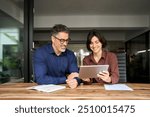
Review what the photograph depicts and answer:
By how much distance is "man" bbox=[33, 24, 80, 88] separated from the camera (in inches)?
79.7

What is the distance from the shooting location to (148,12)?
6.00m

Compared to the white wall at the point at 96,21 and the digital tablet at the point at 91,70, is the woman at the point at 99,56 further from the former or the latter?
the white wall at the point at 96,21

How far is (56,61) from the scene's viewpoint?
A: 2291 mm

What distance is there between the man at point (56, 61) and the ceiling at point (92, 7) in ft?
9.58

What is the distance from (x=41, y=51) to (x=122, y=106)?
1.10 meters

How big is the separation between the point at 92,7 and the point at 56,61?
11.4ft

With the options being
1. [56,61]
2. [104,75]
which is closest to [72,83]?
[104,75]

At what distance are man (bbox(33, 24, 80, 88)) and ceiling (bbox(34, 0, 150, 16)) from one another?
2.92 metres

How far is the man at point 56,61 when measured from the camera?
2.02 m

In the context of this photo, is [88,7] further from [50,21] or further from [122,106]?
[122,106]

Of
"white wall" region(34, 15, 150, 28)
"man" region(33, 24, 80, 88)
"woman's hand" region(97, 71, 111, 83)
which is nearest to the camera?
Result: "woman's hand" region(97, 71, 111, 83)

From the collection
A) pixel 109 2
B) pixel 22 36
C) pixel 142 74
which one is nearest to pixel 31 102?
pixel 22 36

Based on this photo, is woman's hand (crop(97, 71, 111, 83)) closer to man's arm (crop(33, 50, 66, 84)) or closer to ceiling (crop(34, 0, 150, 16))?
man's arm (crop(33, 50, 66, 84))

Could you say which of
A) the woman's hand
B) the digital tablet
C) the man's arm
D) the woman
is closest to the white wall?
the woman
